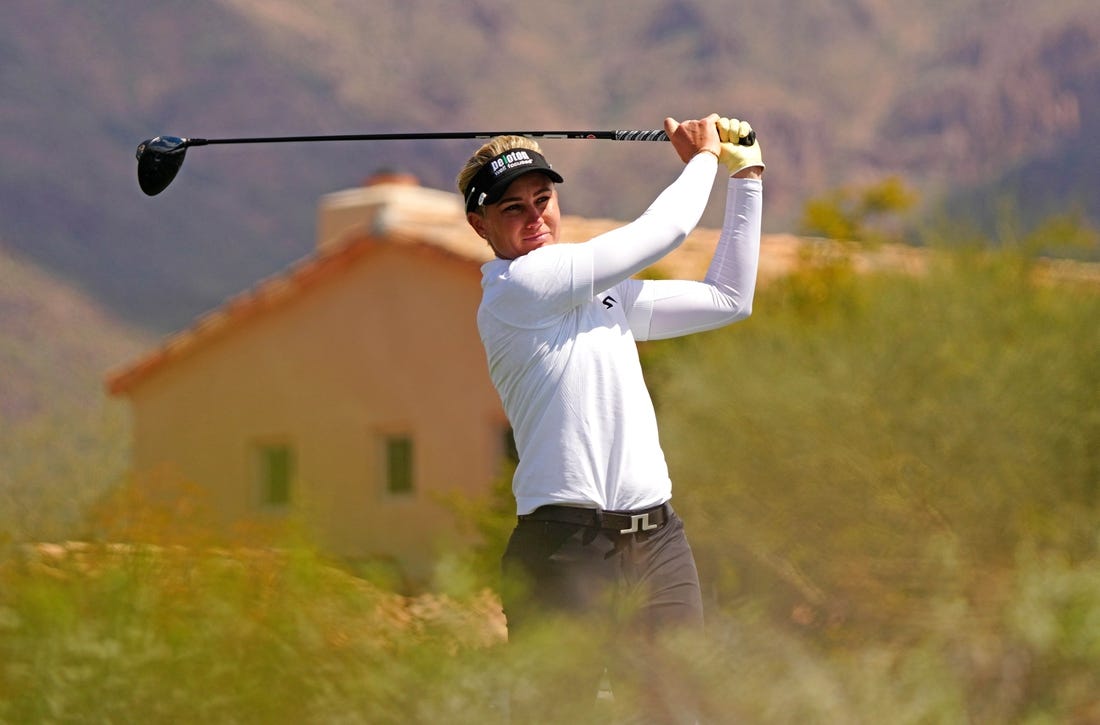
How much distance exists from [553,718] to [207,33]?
11832 centimetres

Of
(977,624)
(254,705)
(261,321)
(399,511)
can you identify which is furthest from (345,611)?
(261,321)

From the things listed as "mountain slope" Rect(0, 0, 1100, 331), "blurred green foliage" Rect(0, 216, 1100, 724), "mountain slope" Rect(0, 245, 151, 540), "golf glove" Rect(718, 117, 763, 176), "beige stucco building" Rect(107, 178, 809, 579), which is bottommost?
"blurred green foliage" Rect(0, 216, 1100, 724)

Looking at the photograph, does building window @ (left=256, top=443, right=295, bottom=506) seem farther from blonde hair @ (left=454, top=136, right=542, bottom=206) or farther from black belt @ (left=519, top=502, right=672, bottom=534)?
black belt @ (left=519, top=502, right=672, bottom=534)

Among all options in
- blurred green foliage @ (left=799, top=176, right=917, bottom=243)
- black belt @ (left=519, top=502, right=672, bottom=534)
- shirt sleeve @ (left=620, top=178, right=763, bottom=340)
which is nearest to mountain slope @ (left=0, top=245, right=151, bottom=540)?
blurred green foliage @ (left=799, top=176, right=917, bottom=243)

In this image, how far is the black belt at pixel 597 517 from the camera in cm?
400

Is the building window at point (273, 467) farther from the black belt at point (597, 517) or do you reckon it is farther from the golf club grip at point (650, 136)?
the black belt at point (597, 517)

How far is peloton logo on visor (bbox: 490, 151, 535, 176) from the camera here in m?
4.21

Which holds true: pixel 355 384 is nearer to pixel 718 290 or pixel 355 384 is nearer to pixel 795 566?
pixel 795 566

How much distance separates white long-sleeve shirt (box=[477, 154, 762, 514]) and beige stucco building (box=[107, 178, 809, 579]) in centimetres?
1445

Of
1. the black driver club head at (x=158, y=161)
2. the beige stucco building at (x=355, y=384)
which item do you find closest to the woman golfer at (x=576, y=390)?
the black driver club head at (x=158, y=161)

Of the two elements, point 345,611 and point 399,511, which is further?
point 399,511

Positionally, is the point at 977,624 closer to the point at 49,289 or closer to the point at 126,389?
the point at 126,389

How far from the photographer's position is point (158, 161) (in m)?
4.96

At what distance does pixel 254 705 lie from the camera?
260 centimetres
